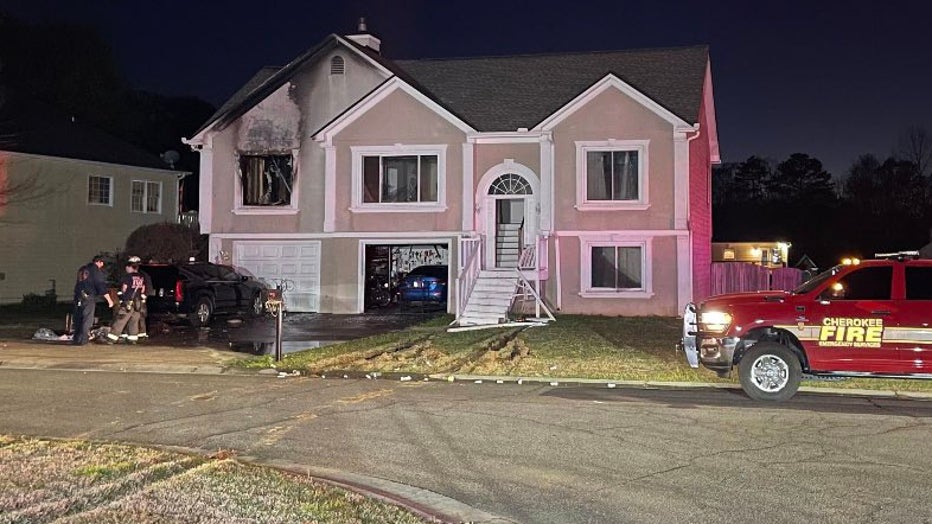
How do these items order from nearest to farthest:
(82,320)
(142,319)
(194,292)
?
(82,320) < (142,319) < (194,292)

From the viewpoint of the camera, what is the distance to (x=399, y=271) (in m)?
29.7

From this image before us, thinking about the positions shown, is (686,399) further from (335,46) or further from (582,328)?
(335,46)

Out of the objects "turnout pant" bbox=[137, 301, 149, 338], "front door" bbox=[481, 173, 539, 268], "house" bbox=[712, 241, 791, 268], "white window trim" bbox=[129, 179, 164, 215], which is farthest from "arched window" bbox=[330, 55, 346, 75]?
"house" bbox=[712, 241, 791, 268]

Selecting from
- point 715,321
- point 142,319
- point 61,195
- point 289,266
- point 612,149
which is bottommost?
point 142,319

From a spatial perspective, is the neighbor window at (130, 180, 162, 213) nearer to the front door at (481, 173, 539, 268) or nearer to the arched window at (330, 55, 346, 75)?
the arched window at (330, 55, 346, 75)

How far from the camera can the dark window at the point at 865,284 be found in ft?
36.8

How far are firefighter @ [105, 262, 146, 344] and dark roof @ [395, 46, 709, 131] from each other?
35.8ft

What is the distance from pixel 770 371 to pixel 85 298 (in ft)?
42.4

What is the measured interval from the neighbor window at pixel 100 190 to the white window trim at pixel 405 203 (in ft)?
41.1

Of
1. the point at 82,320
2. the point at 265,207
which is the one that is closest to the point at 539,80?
the point at 265,207

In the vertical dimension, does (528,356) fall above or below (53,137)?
below

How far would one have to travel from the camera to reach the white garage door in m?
25.9

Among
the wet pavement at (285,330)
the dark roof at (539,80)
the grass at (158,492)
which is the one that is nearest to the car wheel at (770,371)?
the grass at (158,492)

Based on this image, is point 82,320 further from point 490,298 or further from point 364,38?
point 364,38
